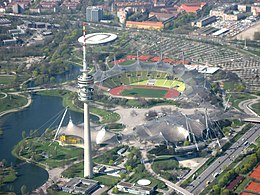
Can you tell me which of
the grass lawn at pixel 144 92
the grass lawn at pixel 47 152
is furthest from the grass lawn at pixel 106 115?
the grass lawn at pixel 47 152

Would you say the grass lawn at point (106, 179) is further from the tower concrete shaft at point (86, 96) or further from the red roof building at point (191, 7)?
the red roof building at point (191, 7)

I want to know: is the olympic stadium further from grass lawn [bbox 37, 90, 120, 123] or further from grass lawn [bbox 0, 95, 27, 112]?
grass lawn [bbox 0, 95, 27, 112]

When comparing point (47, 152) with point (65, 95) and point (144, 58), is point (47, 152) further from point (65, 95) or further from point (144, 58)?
point (144, 58)

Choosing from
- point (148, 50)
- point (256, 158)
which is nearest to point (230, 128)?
point (256, 158)

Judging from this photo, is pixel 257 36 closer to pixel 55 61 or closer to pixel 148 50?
pixel 148 50

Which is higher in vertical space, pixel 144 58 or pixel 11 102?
pixel 144 58

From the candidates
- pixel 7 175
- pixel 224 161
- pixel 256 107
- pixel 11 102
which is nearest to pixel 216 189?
pixel 224 161
